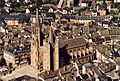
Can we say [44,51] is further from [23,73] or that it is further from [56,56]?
[23,73]

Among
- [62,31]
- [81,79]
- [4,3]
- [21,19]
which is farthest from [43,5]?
[81,79]

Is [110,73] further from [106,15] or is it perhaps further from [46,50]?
[106,15]

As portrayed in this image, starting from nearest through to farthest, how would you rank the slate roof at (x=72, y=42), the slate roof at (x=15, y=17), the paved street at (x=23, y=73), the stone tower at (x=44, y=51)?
the stone tower at (x=44, y=51) → the paved street at (x=23, y=73) → the slate roof at (x=72, y=42) → the slate roof at (x=15, y=17)

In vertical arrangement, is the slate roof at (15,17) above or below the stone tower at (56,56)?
below

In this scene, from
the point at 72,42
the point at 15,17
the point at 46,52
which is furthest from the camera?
the point at 15,17

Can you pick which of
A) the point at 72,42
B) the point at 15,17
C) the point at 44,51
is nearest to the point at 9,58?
the point at 72,42

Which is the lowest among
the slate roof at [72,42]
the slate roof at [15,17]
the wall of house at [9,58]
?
the wall of house at [9,58]

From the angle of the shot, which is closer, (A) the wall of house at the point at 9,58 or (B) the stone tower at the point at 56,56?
(B) the stone tower at the point at 56,56

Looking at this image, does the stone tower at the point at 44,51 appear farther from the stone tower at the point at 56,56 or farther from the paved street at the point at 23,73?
the paved street at the point at 23,73

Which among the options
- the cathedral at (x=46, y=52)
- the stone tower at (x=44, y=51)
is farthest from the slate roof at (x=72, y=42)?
the stone tower at (x=44, y=51)

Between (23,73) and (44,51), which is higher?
(44,51)

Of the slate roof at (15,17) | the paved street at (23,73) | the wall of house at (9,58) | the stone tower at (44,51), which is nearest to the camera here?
the stone tower at (44,51)
